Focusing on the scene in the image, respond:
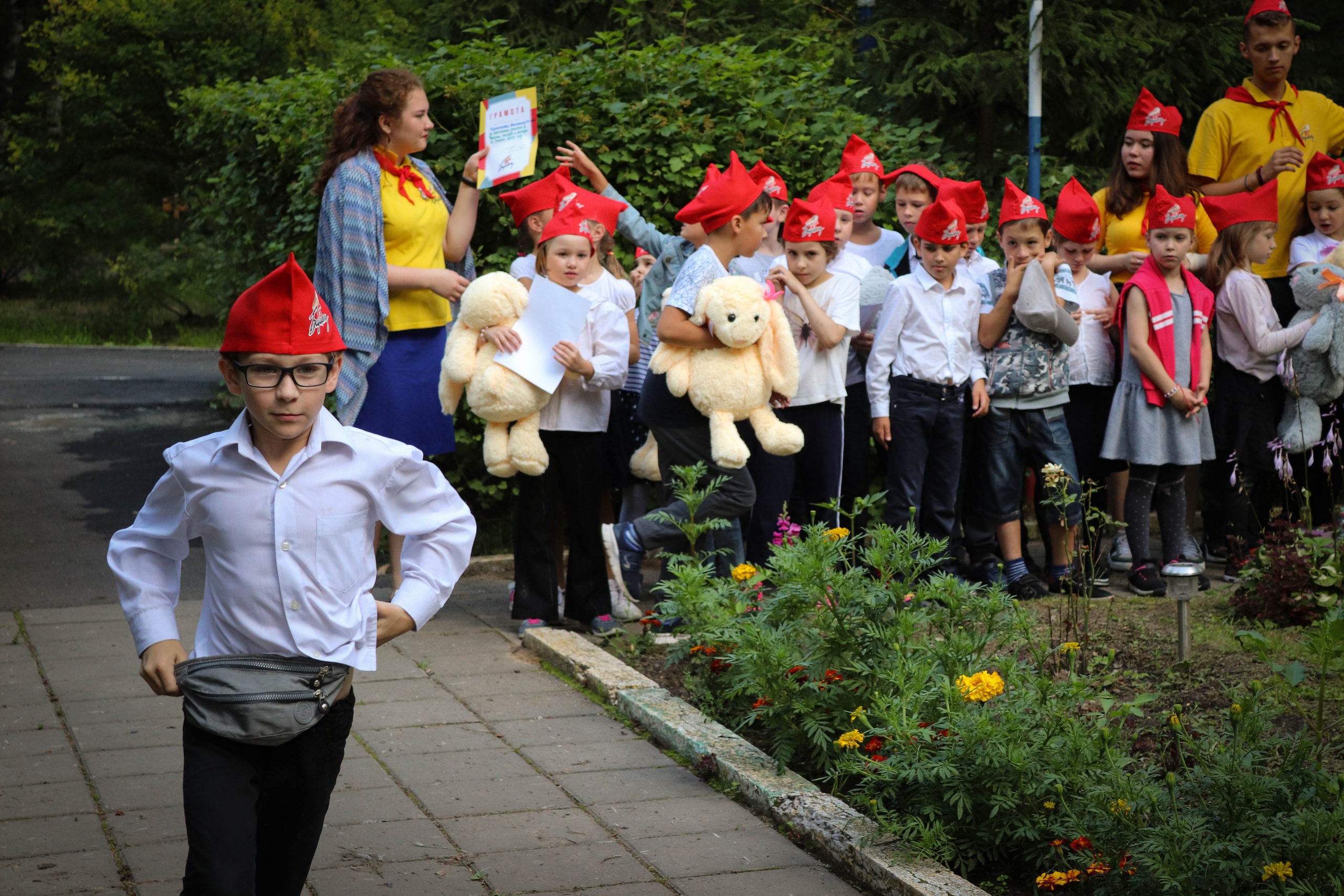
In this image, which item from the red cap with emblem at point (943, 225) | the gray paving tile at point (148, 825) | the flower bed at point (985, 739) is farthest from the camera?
the red cap with emblem at point (943, 225)

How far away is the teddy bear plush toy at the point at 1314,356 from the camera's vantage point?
7.55 meters

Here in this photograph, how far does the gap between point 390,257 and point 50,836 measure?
3029 millimetres

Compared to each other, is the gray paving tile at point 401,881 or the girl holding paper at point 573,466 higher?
the girl holding paper at point 573,466

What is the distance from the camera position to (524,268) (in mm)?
6516

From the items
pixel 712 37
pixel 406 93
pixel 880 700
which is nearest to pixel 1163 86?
pixel 712 37

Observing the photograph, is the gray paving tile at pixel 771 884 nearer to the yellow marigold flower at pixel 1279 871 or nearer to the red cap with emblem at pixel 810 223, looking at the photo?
the yellow marigold flower at pixel 1279 871

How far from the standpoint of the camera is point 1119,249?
7.79 m

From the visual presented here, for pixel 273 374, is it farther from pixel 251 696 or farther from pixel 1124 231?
pixel 1124 231

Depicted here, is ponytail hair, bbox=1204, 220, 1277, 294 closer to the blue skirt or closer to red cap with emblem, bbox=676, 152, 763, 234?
red cap with emblem, bbox=676, 152, 763, 234

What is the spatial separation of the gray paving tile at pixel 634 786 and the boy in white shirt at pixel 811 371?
2.05 metres

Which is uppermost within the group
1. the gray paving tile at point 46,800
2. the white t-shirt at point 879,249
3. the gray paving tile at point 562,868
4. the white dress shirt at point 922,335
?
the white t-shirt at point 879,249

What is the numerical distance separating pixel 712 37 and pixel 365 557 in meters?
13.0

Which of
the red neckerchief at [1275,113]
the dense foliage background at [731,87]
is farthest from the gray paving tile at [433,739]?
the red neckerchief at [1275,113]

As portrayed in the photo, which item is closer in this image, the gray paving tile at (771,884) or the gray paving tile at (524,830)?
the gray paving tile at (771,884)
